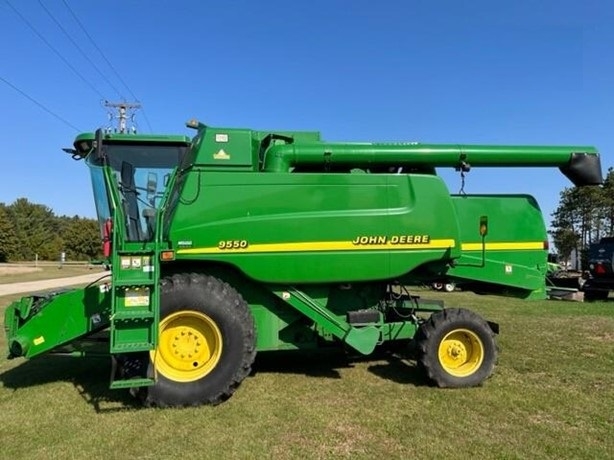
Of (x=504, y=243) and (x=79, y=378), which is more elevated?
(x=504, y=243)

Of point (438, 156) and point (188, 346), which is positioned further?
point (438, 156)

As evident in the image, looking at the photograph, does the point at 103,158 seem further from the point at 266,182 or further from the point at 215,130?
Answer: the point at 266,182

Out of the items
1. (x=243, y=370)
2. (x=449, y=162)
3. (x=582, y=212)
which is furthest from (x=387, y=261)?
(x=582, y=212)

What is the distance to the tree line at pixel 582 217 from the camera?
54375 mm

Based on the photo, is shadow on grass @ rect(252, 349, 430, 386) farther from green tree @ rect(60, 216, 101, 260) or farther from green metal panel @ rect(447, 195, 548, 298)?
green tree @ rect(60, 216, 101, 260)

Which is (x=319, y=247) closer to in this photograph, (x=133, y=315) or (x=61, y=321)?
(x=133, y=315)

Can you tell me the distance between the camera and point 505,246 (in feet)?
23.9

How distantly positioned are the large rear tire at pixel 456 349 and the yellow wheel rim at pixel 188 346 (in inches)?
94.8

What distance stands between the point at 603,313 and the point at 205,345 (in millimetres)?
11151

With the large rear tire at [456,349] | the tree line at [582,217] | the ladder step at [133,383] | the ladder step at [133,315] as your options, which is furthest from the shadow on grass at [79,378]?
the tree line at [582,217]

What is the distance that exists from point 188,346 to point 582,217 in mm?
60682

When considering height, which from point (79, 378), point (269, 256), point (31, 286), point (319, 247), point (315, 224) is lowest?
point (31, 286)

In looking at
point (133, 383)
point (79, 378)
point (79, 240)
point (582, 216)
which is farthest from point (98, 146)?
point (79, 240)

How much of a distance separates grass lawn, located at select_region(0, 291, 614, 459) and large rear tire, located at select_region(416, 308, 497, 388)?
0.18 m
